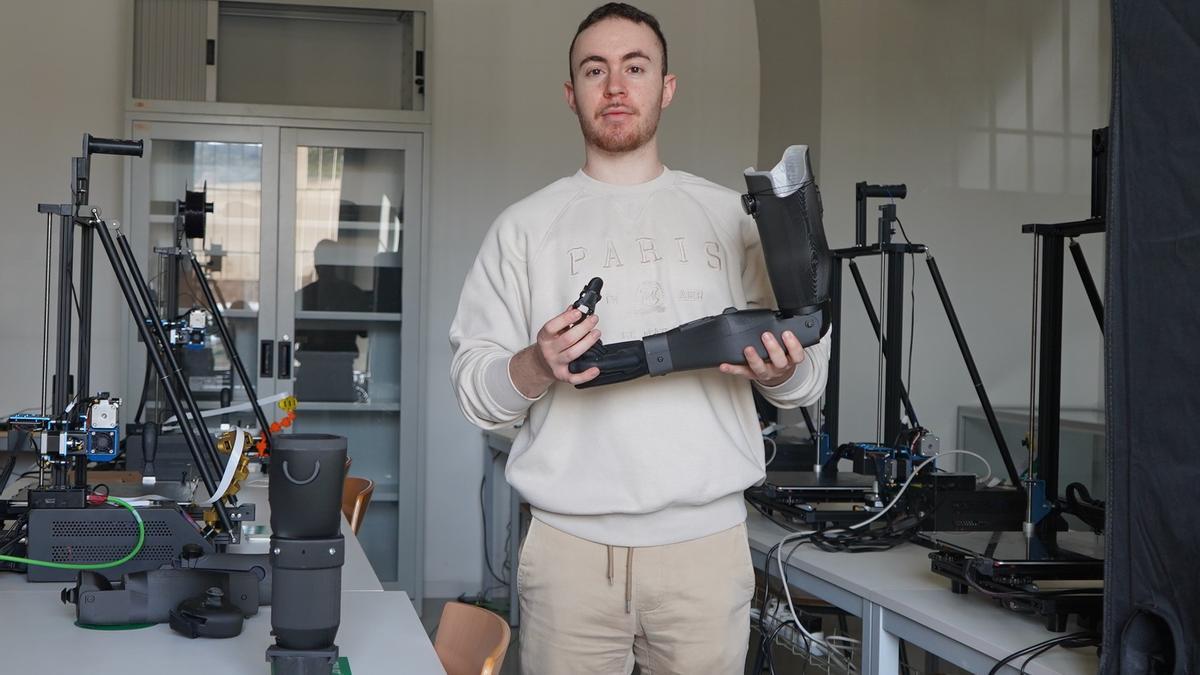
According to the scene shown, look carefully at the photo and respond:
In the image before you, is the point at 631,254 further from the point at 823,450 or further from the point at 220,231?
the point at 220,231

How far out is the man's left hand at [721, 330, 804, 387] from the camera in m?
1.55

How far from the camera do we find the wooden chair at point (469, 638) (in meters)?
1.80

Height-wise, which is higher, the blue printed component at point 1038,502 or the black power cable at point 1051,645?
the blue printed component at point 1038,502

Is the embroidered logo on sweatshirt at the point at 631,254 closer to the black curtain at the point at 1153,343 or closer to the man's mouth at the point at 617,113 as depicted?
the man's mouth at the point at 617,113

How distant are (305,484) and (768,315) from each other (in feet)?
2.18

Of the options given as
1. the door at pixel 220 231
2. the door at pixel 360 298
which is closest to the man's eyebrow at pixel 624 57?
the door at pixel 360 298

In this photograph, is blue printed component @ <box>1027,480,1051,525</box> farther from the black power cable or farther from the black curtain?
the black curtain

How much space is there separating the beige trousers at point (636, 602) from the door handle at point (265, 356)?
133 inches

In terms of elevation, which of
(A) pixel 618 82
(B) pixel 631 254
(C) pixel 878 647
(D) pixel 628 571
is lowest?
(C) pixel 878 647

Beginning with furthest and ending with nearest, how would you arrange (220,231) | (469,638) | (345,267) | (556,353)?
(345,267)
(220,231)
(469,638)
(556,353)

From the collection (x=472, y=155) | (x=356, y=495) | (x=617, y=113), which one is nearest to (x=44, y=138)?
(x=472, y=155)

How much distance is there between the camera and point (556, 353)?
1507 millimetres

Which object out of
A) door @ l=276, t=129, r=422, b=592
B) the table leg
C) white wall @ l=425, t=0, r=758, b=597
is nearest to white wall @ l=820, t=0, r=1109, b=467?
white wall @ l=425, t=0, r=758, b=597

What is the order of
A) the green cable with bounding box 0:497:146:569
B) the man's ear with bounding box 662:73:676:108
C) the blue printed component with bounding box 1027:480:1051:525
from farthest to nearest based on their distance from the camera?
the blue printed component with bounding box 1027:480:1051:525
the green cable with bounding box 0:497:146:569
the man's ear with bounding box 662:73:676:108
